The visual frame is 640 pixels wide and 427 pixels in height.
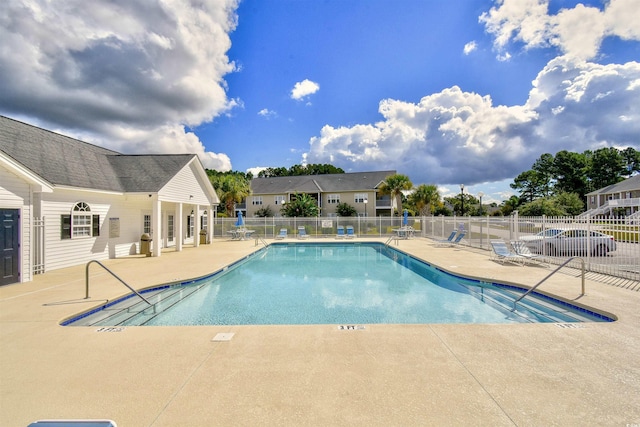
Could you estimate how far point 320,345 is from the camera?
4496 mm

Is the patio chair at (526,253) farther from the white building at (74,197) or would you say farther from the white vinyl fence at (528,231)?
the white building at (74,197)

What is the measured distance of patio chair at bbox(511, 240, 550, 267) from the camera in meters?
11.7

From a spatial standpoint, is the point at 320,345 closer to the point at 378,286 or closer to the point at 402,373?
the point at 402,373

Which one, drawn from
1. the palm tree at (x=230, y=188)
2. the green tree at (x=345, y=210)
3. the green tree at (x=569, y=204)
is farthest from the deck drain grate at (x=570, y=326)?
the green tree at (x=569, y=204)

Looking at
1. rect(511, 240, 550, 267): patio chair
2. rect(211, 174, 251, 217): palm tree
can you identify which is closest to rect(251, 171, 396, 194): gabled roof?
rect(211, 174, 251, 217): palm tree

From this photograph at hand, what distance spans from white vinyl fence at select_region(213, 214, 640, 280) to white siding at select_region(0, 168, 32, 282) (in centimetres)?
1727

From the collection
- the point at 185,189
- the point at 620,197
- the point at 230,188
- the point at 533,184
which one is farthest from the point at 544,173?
the point at 185,189

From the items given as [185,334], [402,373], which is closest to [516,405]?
[402,373]

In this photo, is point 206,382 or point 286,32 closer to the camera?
point 206,382

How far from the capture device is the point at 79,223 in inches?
485

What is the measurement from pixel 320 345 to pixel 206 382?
169 cm

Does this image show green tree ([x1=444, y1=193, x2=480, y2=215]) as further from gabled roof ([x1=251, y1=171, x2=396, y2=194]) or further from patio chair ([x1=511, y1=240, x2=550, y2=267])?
patio chair ([x1=511, y1=240, x2=550, y2=267])

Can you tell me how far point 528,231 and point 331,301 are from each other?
10.3m

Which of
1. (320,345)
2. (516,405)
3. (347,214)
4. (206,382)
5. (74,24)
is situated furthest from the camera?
(347,214)
